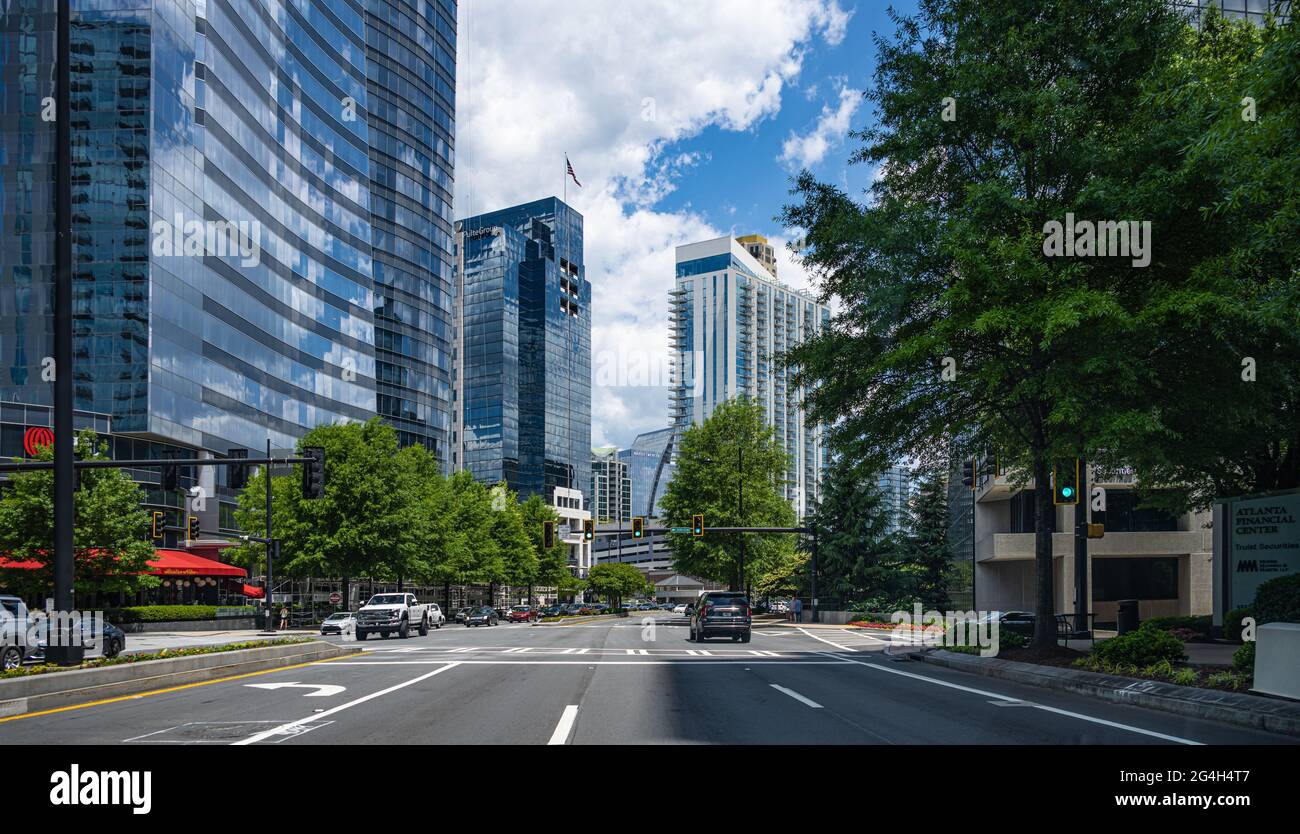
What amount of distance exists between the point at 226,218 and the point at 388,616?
122 ft

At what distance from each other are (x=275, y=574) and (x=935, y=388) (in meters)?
46.3

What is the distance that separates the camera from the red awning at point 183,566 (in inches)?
1941

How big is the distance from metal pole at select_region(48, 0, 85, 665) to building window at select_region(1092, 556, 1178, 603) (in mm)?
54266

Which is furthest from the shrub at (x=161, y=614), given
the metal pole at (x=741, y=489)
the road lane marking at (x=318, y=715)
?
the road lane marking at (x=318, y=715)

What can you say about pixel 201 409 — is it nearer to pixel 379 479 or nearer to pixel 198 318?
pixel 198 318

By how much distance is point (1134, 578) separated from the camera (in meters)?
55.7

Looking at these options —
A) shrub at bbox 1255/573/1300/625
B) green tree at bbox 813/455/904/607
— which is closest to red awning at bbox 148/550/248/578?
green tree at bbox 813/455/904/607

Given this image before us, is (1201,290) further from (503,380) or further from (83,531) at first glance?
(503,380)

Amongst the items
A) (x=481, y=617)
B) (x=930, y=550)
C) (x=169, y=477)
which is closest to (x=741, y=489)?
(x=930, y=550)

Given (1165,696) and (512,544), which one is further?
(512,544)

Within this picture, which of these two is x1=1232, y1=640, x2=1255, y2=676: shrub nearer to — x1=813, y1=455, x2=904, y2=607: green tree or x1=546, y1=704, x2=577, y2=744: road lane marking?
x1=546, y1=704, x2=577, y2=744: road lane marking

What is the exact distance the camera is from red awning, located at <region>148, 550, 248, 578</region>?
1941 inches

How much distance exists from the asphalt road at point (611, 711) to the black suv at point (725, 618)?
13.6m

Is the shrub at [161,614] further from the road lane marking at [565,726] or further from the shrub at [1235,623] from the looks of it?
the shrub at [1235,623]
